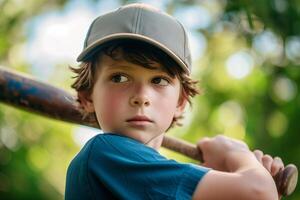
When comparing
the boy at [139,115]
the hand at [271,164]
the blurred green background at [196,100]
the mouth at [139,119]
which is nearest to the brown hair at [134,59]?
the boy at [139,115]

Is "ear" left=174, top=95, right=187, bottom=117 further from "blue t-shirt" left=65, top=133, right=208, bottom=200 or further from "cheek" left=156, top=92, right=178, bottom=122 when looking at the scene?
"blue t-shirt" left=65, top=133, right=208, bottom=200

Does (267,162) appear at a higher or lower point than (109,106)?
lower

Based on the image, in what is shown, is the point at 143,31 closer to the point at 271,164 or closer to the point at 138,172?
the point at 138,172

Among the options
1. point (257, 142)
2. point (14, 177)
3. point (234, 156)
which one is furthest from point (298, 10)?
point (14, 177)

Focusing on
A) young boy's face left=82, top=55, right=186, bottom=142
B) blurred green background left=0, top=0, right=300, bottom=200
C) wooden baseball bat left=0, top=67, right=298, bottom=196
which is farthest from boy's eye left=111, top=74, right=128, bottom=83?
blurred green background left=0, top=0, right=300, bottom=200

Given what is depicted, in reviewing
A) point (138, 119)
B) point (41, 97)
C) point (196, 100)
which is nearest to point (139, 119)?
point (138, 119)

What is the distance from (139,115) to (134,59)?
0.12 m

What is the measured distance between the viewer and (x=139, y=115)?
1722 mm

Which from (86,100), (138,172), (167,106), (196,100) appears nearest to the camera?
(138,172)

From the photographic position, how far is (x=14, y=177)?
579cm

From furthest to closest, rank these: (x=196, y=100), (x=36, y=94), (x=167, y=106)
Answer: (x=196, y=100) < (x=36, y=94) < (x=167, y=106)

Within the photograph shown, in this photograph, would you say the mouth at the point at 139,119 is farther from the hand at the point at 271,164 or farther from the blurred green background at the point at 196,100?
the blurred green background at the point at 196,100

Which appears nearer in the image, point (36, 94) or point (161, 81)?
point (161, 81)

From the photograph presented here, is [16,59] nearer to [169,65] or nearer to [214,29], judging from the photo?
[214,29]
